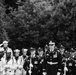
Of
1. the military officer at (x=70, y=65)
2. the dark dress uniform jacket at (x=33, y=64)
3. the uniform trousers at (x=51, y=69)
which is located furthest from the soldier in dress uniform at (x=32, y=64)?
the military officer at (x=70, y=65)

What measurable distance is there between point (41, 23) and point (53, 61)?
16776 millimetres

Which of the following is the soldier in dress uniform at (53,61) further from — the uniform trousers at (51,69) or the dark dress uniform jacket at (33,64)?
the dark dress uniform jacket at (33,64)

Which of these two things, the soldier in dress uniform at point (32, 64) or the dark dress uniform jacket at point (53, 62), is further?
the soldier in dress uniform at point (32, 64)

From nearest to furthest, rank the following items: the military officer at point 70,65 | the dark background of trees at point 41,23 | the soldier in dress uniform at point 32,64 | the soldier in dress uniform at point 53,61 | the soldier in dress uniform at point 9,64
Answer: the soldier in dress uniform at point 53,61 < the soldier in dress uniform at point 9,64 < the soldier in dress uniform at point 32,64 < the military officer at point 70,65 < the dark background of trees at point 41,23

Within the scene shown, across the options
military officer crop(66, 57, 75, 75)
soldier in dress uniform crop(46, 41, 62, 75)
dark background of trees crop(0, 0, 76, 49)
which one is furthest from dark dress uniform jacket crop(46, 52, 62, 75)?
dark background of trees crop(0, 0, 76, 49)

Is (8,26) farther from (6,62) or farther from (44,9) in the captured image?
(6,62)

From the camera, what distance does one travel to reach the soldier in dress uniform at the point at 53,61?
1255cm

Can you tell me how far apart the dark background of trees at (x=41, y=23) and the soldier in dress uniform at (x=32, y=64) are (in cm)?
1152

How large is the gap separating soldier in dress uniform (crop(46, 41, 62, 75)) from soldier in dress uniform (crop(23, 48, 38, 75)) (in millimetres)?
1611

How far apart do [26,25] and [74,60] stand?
13387 mm

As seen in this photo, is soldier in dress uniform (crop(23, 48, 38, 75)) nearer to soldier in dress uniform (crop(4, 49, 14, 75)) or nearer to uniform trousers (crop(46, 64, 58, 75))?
uniform trousers (crop(46, 64, 58, 75))

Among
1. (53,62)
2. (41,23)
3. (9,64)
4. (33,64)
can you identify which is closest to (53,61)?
(53,62)

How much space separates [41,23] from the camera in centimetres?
2952

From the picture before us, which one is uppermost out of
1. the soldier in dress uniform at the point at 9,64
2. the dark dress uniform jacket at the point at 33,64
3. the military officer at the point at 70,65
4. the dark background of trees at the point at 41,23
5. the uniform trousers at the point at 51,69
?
the soldier in dress uniform at the point at 9,64
